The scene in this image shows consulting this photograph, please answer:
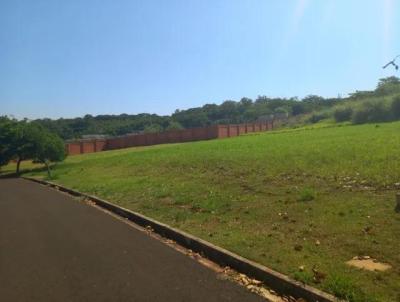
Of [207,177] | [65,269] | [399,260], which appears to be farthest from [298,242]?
[207,177]

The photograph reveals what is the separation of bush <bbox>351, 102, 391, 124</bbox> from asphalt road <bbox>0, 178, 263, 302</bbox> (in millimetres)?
50891

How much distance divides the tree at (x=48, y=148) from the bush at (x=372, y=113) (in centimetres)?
3391

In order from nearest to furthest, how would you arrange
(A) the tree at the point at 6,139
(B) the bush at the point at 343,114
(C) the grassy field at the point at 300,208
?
(C) the grassy field at the point at 300,208 < (A) the tree at the point at 6,139 < (B) the bush at the point at 343,114

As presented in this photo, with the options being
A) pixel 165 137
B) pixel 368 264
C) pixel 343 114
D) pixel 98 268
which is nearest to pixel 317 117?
pixel 343 114

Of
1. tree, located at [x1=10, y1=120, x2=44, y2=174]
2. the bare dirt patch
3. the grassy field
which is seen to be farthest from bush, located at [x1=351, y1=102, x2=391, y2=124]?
the bare dirt patch

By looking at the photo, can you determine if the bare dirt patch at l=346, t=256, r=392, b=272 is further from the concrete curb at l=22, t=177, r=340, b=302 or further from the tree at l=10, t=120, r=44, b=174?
the tree at l=10, t=120, r=44, b=174

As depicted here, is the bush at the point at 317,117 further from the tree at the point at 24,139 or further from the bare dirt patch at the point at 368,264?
the bare dirt patch at the point at 368,264

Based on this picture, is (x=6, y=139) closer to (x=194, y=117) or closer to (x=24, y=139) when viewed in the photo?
(x=24, y=139)

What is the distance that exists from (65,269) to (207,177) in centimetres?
1057

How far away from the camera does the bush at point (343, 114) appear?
69019mm

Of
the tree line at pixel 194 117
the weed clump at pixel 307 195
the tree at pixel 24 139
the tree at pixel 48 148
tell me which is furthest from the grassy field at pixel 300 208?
the tree line at pixel 194 117

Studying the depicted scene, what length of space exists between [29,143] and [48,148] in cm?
375

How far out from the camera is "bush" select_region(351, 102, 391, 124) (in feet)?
191

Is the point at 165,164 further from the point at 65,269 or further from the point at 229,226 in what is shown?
the point at 65,269
